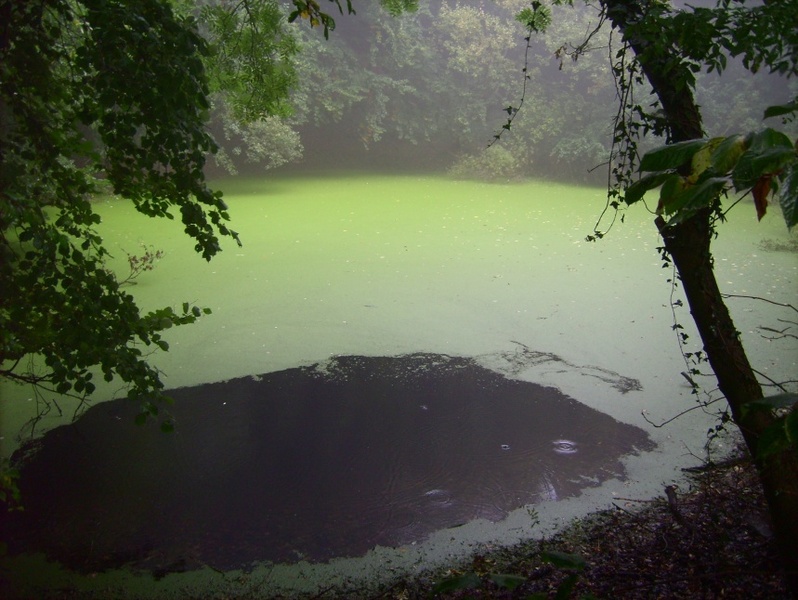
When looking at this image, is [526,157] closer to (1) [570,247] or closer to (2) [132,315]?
(1) [570,247]

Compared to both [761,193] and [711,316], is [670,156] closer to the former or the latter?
[761,193]

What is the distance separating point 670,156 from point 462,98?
Result: 9.61m

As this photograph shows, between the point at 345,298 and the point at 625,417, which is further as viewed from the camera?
the point at 345,298

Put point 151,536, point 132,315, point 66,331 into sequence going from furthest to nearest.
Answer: point 151,536
point 132,315
point 66,331

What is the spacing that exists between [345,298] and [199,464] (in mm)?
1770

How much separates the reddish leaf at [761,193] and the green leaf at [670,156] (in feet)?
0.21

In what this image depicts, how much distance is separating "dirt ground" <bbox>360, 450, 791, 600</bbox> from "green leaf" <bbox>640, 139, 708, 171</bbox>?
0.97 metres

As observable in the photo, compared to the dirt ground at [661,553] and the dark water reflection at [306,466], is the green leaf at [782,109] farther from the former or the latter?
the dark water reflection at [306,466]

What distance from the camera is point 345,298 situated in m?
4.15

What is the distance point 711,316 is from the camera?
4.38 feet

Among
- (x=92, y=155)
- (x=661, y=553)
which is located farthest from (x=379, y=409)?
(x=92, y=155)

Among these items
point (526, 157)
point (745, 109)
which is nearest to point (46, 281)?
point (526, 157)

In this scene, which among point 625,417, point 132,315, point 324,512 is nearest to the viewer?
point 132,315

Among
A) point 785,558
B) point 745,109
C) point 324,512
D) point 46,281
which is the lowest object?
point 324,512
